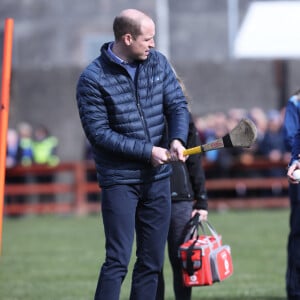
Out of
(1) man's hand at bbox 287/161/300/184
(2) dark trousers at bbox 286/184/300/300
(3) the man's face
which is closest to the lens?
(3) the man's face

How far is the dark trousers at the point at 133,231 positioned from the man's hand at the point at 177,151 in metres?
0.35

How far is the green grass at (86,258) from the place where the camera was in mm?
9430

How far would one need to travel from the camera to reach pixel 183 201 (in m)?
7.61

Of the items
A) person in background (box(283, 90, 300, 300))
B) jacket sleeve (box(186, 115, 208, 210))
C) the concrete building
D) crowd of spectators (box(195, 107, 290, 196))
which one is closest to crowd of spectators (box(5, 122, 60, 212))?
the concrete building

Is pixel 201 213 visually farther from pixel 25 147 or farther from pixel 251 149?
pixel 25 147

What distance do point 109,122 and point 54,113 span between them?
15979 millimetres

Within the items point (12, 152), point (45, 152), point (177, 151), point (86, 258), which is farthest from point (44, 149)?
point (177, 151)

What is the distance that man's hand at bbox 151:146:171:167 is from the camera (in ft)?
20.6

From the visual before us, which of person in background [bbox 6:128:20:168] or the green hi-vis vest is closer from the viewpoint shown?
person in background [bbox 6:128:20:168]

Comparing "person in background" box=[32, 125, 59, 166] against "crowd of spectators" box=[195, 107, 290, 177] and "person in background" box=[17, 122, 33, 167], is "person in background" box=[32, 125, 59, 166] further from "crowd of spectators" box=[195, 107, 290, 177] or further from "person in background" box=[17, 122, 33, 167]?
"crowd of spectators" box=[195, 107, 290, 177]

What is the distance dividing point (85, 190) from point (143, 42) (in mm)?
14060

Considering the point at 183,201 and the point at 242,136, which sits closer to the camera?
the point at 242,136

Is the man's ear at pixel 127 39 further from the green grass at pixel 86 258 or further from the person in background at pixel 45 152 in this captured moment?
the person in background at pixel 45 152

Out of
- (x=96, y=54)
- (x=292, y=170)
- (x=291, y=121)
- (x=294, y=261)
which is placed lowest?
(x=294, y=261)
